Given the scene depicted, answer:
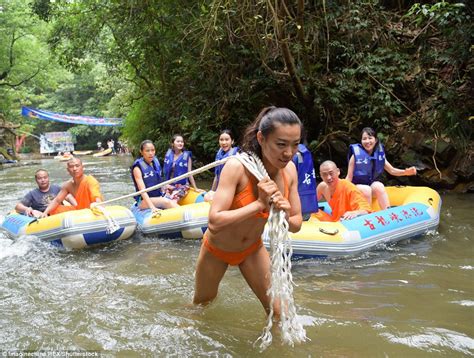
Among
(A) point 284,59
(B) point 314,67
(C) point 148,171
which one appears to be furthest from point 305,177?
(B) point 314,67

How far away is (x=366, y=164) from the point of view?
605 cm

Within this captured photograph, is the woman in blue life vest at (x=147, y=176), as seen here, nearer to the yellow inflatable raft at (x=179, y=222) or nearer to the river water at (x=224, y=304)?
the yellow inflatable raft at (x=179, y=222)

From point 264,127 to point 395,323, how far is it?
1778 millimetres

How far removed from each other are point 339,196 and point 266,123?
353cm

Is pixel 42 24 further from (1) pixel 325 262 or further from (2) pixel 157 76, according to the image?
(1) pixel 325 262

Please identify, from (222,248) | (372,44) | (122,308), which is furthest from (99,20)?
(222,248)

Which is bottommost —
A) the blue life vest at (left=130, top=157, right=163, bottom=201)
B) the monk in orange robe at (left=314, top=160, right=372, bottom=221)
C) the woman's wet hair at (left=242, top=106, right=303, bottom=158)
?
the monk in orange robe at (left=314, top=160, right=372, bottom=221)

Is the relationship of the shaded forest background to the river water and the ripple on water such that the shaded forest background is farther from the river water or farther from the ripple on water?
the ripple on water

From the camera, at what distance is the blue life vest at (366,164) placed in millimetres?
6051

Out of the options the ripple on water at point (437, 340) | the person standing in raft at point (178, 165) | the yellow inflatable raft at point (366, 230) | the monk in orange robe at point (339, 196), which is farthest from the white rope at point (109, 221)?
the ripple on water at point (437, 340)

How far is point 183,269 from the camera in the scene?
471 centimetres

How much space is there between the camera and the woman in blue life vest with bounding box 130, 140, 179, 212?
20.6ft

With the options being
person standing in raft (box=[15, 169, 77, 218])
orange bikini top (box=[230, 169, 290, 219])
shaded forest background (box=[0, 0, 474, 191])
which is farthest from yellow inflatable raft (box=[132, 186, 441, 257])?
shaded forest background (box=[0, 0, 474, 191])

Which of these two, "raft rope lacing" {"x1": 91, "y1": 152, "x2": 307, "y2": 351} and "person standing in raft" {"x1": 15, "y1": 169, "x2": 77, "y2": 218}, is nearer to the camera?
"raft rope lacing" {"x1": 91, "y1": 152, "x2": 307, "y2": 351}
